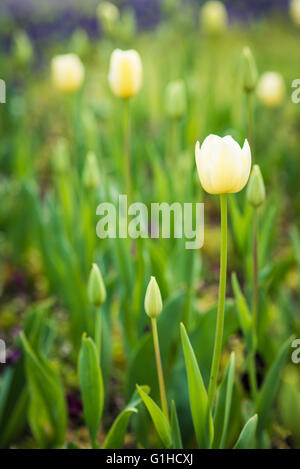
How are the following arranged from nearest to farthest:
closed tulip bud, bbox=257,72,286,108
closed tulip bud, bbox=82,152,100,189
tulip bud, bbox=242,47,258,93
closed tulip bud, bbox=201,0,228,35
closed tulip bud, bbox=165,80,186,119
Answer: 1. tulip bud, bbox=242,47,258,93
2. closed tulip bud, bbox=82,152,100,189
3. closed tulip bud, bbox=165,80,186,119
4. closed tulip bud, bbox=257,72,286,108
5. closed tulip bud, bbox=201,0,228,35

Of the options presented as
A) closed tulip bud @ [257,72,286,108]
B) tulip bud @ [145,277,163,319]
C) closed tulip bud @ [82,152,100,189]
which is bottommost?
tulip bud @ [145,277,163,319]

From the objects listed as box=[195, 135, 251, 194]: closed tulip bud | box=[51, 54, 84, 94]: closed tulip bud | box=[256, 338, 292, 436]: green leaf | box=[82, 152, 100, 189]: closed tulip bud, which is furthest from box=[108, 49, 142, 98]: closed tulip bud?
box=[256, 338, 292, 436]: green leaf

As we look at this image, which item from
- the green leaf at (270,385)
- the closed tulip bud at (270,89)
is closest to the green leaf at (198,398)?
the green leaf at (270,385)

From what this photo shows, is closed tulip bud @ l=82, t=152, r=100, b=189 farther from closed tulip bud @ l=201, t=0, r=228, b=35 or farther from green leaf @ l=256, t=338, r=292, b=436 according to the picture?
closed tulip bud @ l=201, t=0, r=228, b=35

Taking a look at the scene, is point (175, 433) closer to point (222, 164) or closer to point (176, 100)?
point (222, 164)

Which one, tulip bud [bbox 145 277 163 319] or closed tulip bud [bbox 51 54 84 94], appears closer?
tulip bud [bbox 145 277 163 319]

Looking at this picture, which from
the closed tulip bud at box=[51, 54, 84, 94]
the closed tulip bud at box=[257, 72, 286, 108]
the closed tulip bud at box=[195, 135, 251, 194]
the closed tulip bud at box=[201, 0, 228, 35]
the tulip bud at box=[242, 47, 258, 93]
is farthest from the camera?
the closed tulip bud at box=[201, 0, 228, 35]

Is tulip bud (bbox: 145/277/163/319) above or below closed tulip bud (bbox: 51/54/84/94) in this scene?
below

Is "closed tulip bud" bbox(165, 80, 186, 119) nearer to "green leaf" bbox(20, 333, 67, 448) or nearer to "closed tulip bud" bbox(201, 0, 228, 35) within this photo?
"green leaf" bbox(20, 333, 67, 448)

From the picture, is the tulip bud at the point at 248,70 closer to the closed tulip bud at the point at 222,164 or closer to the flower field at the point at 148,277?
the flower field at the point at 148,277
